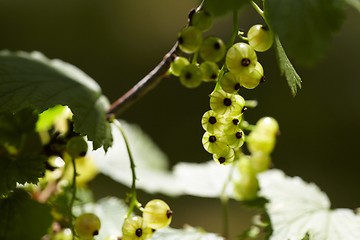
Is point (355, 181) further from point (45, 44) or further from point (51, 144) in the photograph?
point (51, 144)

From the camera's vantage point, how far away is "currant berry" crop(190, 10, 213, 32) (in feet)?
2.30

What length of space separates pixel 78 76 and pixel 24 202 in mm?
312

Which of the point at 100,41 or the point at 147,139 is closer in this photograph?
the point at 147,139

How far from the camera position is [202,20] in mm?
705

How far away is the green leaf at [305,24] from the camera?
2.01ft

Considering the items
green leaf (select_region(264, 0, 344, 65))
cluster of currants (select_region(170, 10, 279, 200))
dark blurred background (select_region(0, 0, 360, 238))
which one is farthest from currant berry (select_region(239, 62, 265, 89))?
dark blurred background (select_region(0, 0, 360, 238))

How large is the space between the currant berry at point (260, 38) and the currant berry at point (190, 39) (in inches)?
2.8

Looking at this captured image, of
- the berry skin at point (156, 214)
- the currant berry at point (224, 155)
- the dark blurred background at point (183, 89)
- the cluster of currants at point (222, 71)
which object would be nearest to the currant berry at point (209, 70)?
the cluster of currants at point (222, 71)

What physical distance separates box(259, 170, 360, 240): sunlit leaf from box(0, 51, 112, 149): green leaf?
1.09 feet

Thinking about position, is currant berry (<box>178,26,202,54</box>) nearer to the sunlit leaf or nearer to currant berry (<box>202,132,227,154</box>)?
currant berry (<box>202,132,227,154</box>)

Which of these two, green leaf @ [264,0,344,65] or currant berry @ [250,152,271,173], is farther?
currant berry @ [250,152,271,173]

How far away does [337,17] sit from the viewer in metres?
0.63

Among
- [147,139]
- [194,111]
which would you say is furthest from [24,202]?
[194,111]

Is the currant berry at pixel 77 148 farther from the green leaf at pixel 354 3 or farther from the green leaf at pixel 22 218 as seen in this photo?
the green leaf at pixel 354 3
